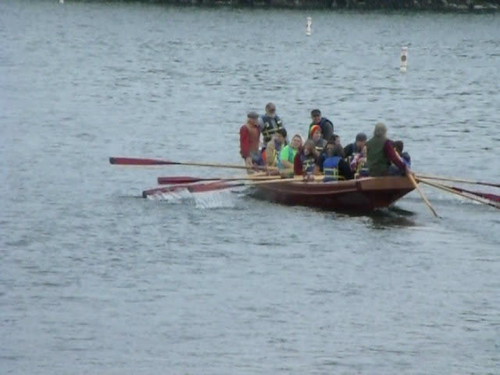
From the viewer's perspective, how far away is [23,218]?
38.8 meters

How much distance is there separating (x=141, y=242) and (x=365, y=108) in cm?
3266

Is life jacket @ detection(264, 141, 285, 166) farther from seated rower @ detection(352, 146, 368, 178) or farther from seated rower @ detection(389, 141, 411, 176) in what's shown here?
seated rower @ detection(389, 141, 411, 176)

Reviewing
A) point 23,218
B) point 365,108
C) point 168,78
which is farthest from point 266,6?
point 23,218

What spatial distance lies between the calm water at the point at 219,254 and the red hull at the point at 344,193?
0.94ft

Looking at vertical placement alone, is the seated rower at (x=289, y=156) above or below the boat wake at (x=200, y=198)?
above

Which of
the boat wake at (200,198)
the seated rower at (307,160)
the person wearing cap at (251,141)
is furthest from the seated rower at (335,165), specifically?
the person wearing cap at (251,141)

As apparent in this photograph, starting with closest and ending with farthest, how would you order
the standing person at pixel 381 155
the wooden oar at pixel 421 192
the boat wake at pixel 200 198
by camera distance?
the wooden oar at pixel 421 192 < the standing person at pixel 381 155 < the boat wake at pixel 200 198

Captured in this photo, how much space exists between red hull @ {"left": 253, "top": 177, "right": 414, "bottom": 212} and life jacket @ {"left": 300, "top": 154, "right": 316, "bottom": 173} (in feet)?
1.43

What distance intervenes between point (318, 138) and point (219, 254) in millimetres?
6084

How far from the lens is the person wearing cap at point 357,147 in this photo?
3894 centimetres

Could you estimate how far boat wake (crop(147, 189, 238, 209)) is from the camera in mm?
40750

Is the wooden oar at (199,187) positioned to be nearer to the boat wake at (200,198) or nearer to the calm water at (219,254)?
the boat wake at (200,198)

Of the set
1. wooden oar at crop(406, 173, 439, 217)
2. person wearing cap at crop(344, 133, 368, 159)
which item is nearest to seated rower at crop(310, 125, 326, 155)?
person wearing cap at crop(344, 133, 368, 159)

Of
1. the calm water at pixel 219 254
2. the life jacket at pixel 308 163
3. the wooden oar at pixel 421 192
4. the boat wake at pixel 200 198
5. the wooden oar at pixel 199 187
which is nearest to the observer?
the calm water at pixel 219 254
